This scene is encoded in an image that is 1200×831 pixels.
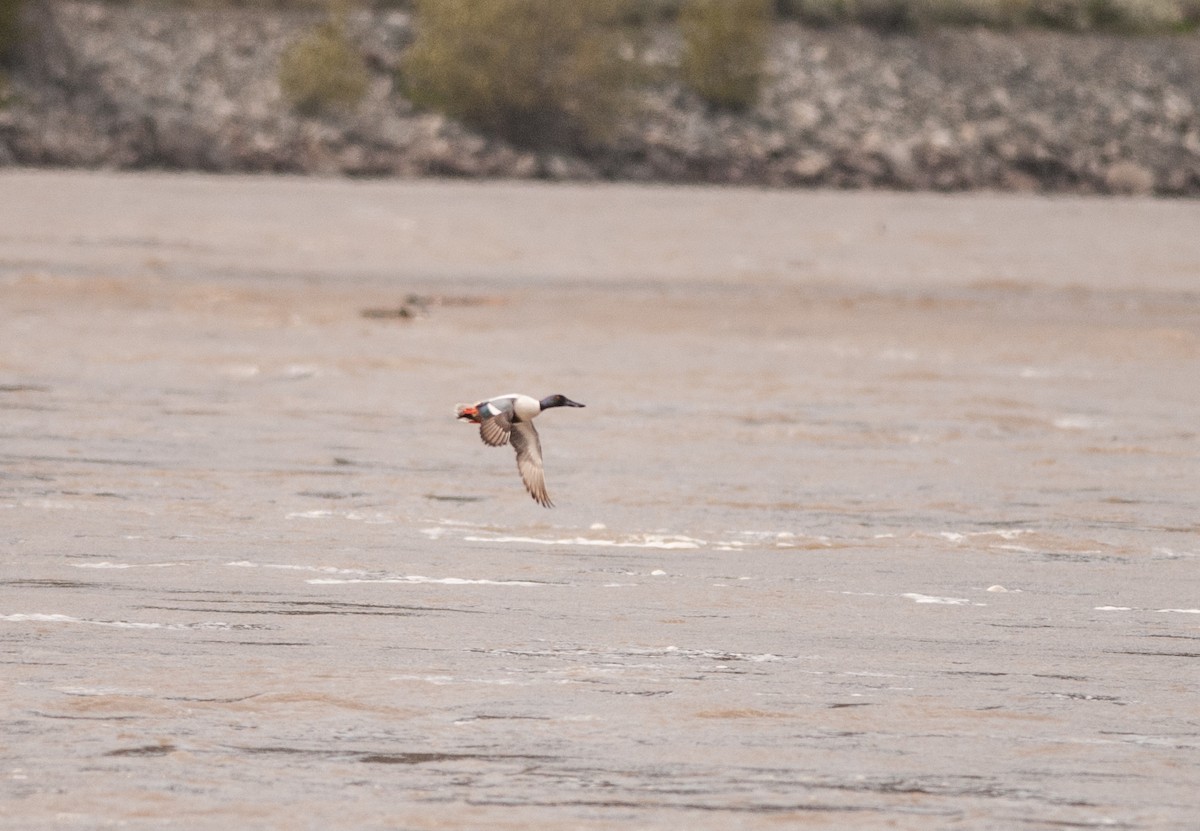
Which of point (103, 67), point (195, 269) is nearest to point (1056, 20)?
point (103, 67)

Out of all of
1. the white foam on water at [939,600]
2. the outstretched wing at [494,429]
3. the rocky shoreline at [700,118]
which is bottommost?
the white foam on water at [939,600]

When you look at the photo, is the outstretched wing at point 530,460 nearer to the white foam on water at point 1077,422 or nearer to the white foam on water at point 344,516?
the white foam on water at point 344,516

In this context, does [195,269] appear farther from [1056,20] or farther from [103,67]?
[1056,20]

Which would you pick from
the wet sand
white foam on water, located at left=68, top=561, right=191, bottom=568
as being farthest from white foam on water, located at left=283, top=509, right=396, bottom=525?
white foam on water, located at left=68, top=561, right=191, bottom=568

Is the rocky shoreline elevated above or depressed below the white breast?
above

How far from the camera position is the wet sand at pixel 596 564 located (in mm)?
6070

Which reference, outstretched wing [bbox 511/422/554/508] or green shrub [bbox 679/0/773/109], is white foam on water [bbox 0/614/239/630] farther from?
green shrub [bbox 679/0/773/109]

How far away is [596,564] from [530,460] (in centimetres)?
68

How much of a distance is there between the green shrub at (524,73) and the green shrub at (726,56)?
189 cm

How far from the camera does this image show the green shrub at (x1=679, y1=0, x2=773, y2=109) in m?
42.8

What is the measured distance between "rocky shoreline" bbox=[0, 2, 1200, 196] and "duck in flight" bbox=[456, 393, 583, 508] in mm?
29169

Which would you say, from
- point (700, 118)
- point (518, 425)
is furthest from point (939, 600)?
point (700, 118)

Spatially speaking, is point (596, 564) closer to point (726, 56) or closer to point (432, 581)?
point (432, 581)

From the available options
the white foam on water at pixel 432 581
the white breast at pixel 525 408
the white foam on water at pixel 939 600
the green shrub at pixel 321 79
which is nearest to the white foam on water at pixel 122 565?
the white foam on water at pixel 432 581
